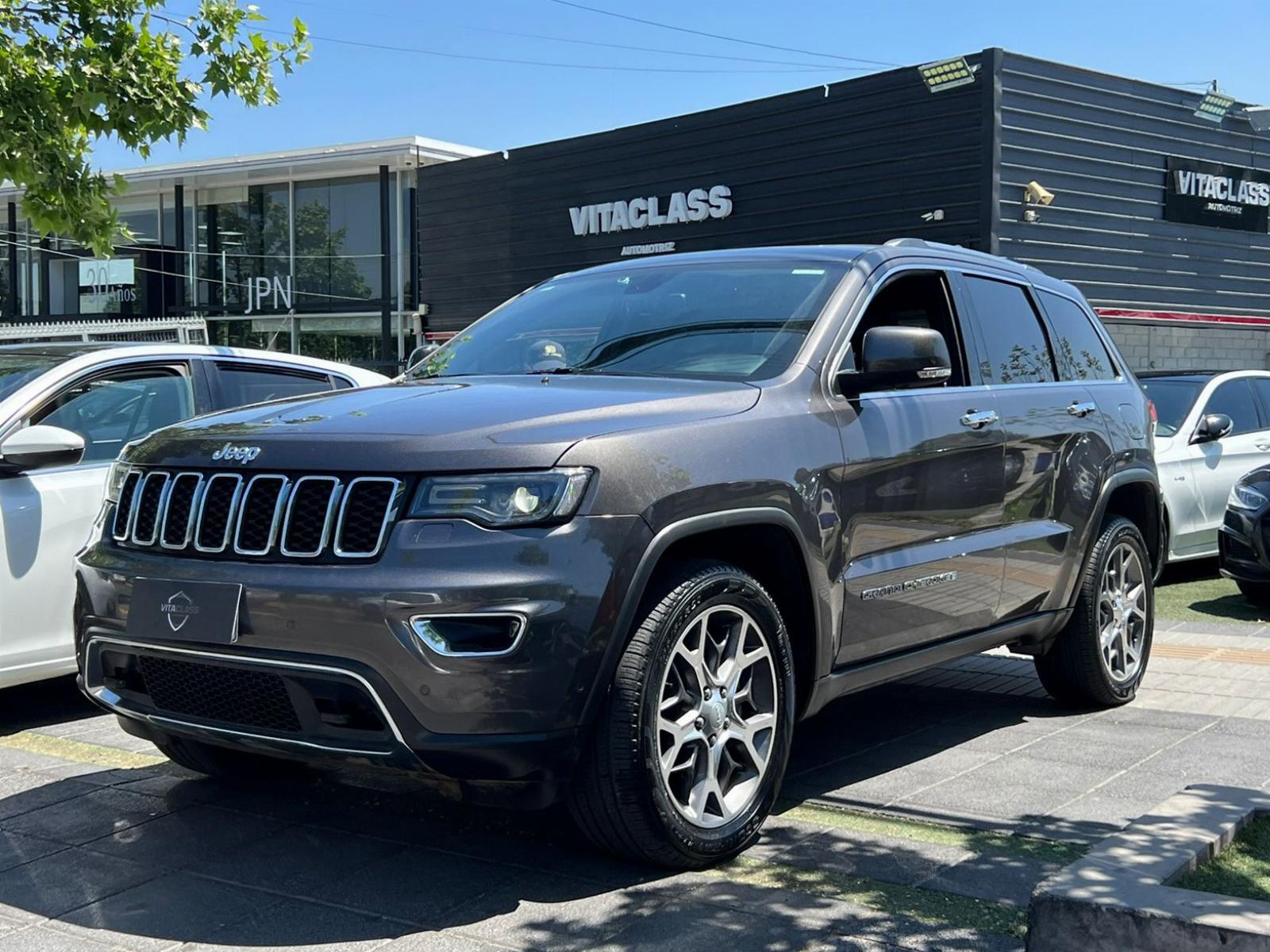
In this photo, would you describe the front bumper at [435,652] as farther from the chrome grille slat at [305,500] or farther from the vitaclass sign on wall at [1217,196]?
the vitaclass sign on wall at [1217,196]

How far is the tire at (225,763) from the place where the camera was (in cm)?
468

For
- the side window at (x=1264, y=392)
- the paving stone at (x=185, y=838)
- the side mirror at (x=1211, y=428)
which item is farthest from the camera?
the side window at (x=1264, y=392)

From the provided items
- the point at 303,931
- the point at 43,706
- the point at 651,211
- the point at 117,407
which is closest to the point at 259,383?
the point at 117,407

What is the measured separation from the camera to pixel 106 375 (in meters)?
6.46

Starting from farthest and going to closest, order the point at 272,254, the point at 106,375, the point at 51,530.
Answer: the point at 272,254 → the point at 106,375 → the point at 51,530

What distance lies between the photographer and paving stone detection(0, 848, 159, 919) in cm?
380

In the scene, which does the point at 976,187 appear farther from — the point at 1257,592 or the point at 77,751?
the point at 77,751

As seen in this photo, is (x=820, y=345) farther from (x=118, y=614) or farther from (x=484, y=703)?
(x=118, y=614)

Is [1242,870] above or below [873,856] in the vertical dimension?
above

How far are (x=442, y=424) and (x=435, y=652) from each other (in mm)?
651

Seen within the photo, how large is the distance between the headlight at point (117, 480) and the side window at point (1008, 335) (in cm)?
312

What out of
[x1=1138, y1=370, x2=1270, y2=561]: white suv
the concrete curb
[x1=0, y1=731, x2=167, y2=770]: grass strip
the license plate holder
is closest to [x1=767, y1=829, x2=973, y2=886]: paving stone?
the concrete curb

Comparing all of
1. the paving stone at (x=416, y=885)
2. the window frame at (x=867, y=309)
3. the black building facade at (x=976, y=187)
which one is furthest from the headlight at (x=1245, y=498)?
the black building facade at (x=976, y=187)

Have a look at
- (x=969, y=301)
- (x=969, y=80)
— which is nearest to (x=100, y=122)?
(x=969, y=301)
